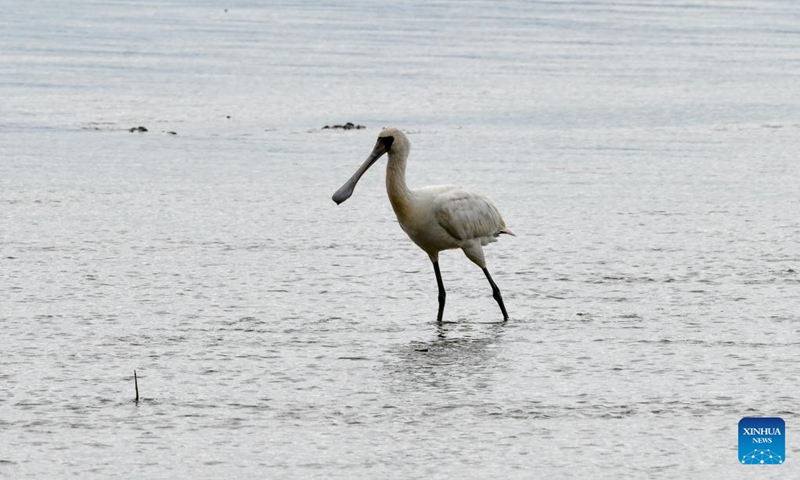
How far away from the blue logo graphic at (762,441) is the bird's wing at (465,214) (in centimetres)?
371

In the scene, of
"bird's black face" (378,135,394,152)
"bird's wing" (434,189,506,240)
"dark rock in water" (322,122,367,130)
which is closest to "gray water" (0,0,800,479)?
"dark rock in water" (322,122,367,130)

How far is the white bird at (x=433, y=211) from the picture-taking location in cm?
1199

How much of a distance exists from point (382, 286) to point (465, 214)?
146 centimetres

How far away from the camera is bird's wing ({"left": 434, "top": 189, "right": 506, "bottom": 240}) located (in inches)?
475

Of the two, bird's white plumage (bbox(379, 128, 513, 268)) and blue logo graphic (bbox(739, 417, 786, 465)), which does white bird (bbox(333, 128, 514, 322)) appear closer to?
bird's white plumage (bbox(379, 128, 513, 268))

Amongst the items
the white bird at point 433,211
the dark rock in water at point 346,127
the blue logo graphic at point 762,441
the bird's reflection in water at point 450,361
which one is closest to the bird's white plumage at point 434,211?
the white bird at point 433,211

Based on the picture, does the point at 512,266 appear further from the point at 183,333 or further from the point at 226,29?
the point at 226,29

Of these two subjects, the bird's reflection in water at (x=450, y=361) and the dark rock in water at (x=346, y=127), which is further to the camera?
the dark rock in water at (x=346, y=127)

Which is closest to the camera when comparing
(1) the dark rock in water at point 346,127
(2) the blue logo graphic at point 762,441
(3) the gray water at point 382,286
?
(2) the blue logo graphic at point 762,441

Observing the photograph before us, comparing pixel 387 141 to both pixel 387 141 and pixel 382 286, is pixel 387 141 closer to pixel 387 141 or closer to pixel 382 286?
pixel 387 141

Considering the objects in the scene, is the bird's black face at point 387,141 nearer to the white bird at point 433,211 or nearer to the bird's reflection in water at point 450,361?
the white bird at point 433,211

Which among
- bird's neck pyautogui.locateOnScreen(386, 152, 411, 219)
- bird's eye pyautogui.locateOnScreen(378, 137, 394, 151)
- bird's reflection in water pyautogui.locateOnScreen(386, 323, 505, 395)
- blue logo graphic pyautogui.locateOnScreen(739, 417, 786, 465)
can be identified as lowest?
blue logo graphic pyautogui.locateOnScreen(739, 417, 786, 465)

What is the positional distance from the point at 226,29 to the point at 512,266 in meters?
45.2

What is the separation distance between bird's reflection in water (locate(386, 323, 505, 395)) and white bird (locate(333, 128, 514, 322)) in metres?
0.47
